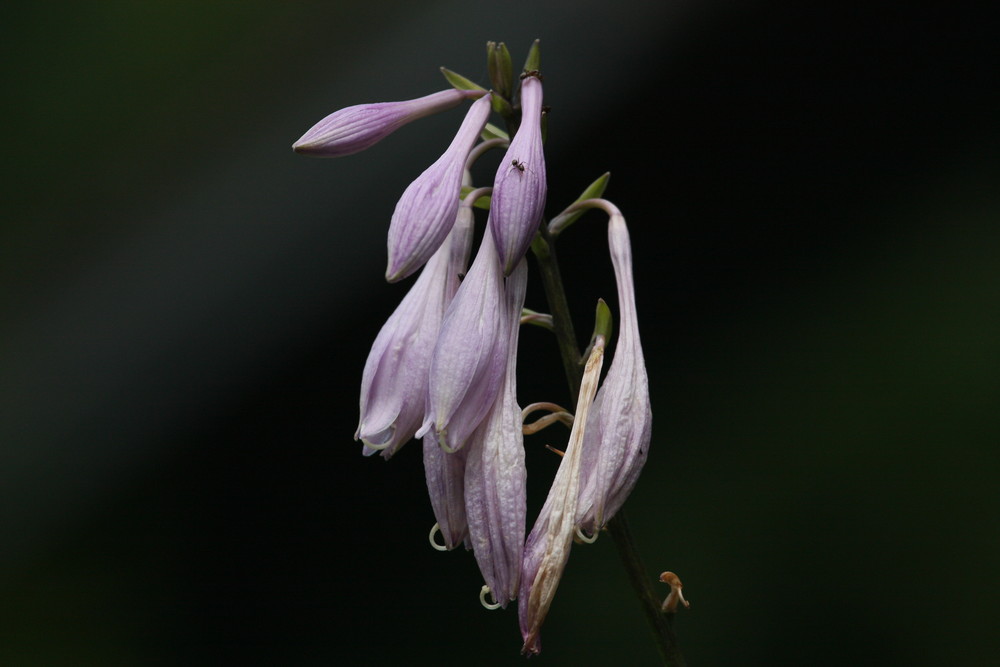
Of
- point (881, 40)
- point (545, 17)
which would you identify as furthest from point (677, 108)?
point (881, 40)

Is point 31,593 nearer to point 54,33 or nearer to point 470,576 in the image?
point 470,576

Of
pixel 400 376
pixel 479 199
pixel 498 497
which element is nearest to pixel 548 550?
pixel 498 497

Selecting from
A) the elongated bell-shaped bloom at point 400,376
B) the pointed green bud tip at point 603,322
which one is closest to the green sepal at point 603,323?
the pointed green bud tip at point 603,322

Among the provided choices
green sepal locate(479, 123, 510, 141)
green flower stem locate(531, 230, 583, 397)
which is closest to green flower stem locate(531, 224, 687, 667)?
green flower stem locate(531, 230, 583, 397)

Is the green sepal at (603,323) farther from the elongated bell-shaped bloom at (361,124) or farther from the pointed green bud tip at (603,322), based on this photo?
the elongated bell-shaped bloom at (361,124)

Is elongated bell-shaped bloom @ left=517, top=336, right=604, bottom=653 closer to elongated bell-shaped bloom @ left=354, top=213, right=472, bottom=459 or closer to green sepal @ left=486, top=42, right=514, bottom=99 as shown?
elongated bell-shaped bloom @ left=354, top=213, right=472, bottom=459

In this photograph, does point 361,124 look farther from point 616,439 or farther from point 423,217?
point 616,439

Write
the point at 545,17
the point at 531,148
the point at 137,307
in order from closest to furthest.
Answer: the point at 531,148
the point at 545,17
the point at 137,307
